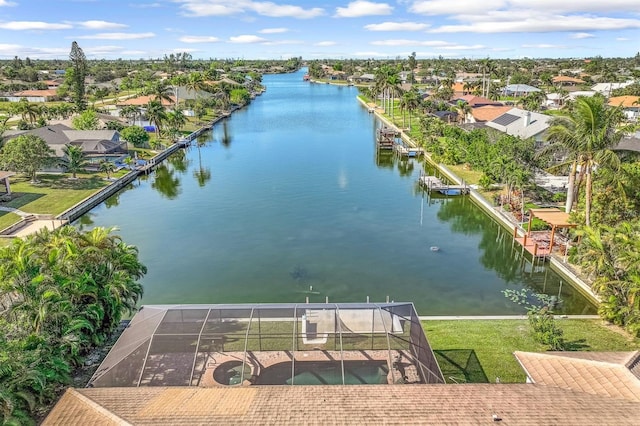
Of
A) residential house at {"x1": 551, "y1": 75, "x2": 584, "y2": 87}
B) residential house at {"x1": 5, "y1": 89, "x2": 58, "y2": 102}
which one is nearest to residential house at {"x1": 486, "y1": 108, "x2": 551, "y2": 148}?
residential house at {"x1": 551, "y1": 75, "x2": 584, "y2": 87}

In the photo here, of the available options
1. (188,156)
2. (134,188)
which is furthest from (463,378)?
(188,156)

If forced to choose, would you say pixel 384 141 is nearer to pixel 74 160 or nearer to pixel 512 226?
pixel 512 226

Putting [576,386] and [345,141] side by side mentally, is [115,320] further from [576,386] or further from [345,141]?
[345,141]

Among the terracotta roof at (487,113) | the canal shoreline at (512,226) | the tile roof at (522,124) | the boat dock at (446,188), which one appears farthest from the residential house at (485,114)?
the boat dock at (446,188)

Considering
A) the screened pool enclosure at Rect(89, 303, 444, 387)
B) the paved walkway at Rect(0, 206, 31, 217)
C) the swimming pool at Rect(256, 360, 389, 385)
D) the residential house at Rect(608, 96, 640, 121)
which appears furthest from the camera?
the residential house at Rect(608, 96, 640, 121)

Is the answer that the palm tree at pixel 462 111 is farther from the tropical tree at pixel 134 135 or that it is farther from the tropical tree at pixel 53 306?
the tropical tree at pixel 53 306

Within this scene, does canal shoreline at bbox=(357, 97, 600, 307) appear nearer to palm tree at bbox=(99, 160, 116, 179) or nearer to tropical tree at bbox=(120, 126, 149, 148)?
palm tree at bbox=(99, 160, 116, 179)
